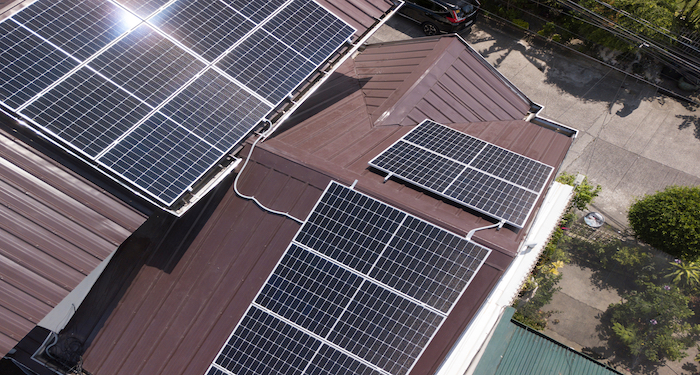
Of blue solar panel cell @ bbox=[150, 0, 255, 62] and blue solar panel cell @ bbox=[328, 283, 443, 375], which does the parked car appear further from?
blue solar panel cell @ bbox=[328, 283, 443, 375]

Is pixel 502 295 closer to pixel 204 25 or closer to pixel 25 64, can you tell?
pixel 204 25

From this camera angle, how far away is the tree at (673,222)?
1653cm

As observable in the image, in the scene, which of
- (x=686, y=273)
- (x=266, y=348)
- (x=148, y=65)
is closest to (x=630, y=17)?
(x=686, y=273)

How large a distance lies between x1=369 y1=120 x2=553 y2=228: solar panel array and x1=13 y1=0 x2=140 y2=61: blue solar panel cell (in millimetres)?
7783

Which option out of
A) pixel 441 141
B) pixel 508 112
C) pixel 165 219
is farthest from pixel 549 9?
pixel 165 219

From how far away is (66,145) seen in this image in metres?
10.5

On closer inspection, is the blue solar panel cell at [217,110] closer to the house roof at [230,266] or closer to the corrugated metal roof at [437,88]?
the house roof at [230,266]

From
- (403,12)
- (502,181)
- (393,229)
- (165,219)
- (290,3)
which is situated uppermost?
(403,12)

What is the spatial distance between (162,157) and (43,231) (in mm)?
3126

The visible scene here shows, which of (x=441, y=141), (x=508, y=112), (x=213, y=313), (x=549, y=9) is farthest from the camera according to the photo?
(x=549, y=9)

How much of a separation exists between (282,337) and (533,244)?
24.0ft

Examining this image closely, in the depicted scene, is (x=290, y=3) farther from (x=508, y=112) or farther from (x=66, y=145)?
(x=508, y=112)

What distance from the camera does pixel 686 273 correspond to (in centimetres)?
1716

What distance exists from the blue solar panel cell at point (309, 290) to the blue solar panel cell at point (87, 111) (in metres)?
5.22
